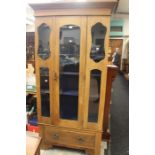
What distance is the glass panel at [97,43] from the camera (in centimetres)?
185

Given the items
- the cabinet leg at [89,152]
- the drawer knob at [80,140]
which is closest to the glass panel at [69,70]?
the drawer knob at [80,140]

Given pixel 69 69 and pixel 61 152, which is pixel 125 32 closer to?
pixel 69 69

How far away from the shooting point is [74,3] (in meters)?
1.75

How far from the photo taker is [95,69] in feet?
6.18

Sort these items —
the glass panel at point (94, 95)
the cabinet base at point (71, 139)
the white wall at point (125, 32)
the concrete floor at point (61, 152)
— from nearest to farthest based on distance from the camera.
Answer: the glass panel at point (94, 95) → the cabinet base at point (71, 139) → the concrete floor at point (61, 152) → the white wall at point (125, 32)

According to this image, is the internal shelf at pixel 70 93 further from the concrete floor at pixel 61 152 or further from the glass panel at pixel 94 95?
the concrete floor at pixel 61 152

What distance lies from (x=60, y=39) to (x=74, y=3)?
1.34 feet

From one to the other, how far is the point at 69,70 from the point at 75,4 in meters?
0.72

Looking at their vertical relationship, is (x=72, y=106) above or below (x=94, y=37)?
below

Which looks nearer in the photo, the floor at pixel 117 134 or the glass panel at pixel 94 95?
the glass panel at pixel 94 95
